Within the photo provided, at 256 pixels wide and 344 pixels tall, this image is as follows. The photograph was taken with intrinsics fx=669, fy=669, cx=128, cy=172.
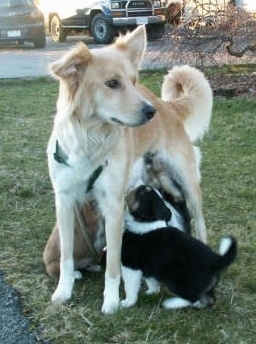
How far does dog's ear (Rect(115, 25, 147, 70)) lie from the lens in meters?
3.94

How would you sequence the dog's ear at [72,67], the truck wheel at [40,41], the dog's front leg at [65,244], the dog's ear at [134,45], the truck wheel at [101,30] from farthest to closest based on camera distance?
the truck wheel at [40,41] → the truck wheel at [101,30] → the dog's front leg at [65,244] → the dog's ear at [134,45] → the dog's ear at [72,67]

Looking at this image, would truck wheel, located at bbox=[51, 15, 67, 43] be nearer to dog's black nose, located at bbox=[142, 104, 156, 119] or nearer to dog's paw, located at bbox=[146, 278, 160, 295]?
dog's paw, located at bbox=[146, 278, 160, 295]

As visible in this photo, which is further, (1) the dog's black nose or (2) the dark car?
(2) the dark car

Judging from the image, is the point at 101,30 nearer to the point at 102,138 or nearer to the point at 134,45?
the point at 134,45

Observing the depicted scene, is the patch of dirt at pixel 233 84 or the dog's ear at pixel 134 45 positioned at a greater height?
the dog's ear at pixel 134 45

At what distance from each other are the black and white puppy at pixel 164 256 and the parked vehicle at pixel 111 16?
1578 centimetres

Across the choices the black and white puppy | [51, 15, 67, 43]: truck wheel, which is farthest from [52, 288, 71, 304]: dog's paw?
[51, 15, 67, 43]: truck wheel

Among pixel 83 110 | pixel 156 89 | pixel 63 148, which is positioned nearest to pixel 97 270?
pixel 63 148

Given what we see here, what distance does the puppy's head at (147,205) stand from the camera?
3.98m

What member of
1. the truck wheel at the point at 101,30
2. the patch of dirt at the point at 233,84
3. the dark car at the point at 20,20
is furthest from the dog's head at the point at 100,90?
the dark car at the point at 20,20

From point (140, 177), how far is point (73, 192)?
0.61 meters

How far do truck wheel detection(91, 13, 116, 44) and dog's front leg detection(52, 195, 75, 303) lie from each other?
16915 millimetres

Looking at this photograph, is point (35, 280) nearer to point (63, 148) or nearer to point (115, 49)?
point (63, 148)

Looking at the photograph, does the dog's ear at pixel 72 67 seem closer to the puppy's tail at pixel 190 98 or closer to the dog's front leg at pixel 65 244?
the dog's front leg at pixel 65 244
